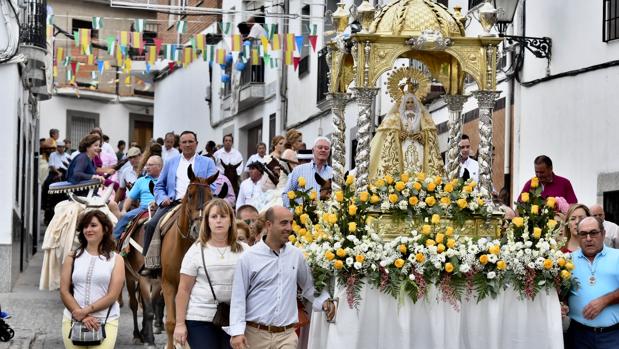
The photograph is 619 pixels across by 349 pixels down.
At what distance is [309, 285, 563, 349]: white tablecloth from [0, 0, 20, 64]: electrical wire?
10.9m

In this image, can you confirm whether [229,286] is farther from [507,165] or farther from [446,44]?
[507,165]

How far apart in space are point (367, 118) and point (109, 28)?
141 feet

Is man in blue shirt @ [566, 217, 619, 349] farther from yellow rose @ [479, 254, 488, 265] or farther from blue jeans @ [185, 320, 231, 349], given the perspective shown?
blue jeans @ [185, 320, 231, 349]

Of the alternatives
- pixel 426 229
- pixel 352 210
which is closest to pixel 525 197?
pixel 426 229

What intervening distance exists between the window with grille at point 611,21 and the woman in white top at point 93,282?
25.7 feet

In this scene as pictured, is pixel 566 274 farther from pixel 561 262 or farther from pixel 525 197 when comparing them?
pixel 525 197

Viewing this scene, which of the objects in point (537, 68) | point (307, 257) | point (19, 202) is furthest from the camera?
point (19, 202)

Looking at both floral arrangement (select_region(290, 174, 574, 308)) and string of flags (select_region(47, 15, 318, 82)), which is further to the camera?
string of flags (select_region(47, 15, 318, 82))

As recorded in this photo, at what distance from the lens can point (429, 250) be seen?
12.1 m

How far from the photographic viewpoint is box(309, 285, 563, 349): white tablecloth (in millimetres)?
11984

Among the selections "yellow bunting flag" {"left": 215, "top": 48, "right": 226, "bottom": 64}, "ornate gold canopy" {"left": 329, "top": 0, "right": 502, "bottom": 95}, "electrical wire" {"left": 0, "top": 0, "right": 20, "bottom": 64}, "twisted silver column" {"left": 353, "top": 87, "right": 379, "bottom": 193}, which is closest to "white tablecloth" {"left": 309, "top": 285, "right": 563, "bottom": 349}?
"twisted silver column" {"left": 353, "top": 87, "right": 379, "bottom": 193}

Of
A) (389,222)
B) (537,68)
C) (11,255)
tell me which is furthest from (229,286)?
(11,255)

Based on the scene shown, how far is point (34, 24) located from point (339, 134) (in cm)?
1132

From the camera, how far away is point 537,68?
2009 cm
